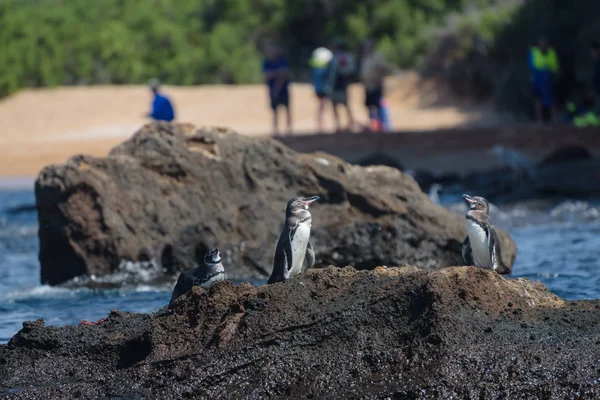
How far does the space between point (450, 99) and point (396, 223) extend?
24255mm

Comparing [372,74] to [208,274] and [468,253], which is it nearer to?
[468,253]

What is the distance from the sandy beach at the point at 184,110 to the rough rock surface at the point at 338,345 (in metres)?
24.6

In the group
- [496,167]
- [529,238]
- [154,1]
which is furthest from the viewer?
[154,1]

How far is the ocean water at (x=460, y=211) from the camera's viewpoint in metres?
9.62

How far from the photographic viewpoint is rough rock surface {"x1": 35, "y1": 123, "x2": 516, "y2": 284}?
428 inches

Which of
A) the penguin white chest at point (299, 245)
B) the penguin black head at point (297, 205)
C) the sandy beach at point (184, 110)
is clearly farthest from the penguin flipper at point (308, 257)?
the sandy beach at point (184, 110)

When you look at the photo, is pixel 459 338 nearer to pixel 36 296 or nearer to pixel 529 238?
pixel 36 296

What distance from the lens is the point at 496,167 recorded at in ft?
68.4

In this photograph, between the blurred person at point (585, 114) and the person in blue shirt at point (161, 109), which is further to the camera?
the blurred person at point (585, 114)

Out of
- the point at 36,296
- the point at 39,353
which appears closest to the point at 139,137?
the point at 36,296

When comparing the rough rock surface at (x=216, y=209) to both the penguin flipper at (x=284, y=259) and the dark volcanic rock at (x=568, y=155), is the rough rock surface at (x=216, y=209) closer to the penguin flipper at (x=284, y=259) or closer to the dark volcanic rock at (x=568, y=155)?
the penguin flipper at (x=284, y=259)

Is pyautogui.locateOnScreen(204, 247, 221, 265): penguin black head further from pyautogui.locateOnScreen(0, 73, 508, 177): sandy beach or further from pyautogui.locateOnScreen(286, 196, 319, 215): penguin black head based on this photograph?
pyautogui.locateOnScreen(0, 73, 508, 177): sandy beach

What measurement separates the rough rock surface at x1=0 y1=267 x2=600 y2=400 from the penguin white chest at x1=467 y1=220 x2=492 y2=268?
4.32ft

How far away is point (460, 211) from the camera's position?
1620 centimetres
